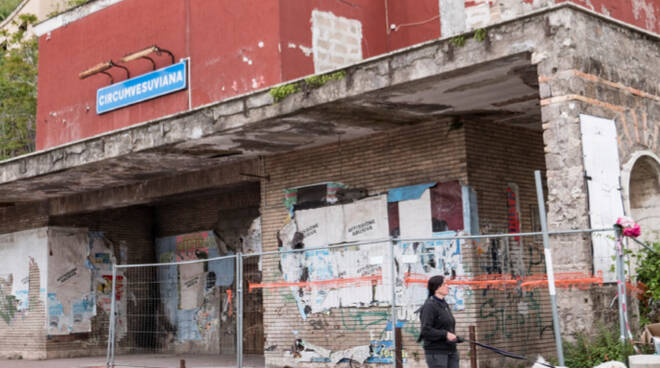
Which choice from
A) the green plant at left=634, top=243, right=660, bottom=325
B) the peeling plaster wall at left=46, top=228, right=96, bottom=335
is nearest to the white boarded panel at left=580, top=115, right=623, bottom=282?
the green plant at left=634, top=243, right=660, bottom=325

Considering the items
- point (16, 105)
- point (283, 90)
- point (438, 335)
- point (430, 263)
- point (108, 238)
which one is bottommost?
point (438, 335)

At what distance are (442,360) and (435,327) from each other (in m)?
0.34

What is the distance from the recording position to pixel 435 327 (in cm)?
768

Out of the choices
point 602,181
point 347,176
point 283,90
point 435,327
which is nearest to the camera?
point 435,327

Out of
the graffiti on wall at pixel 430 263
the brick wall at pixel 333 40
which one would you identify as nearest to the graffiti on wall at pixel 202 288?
the brick wall at pixel 333 40

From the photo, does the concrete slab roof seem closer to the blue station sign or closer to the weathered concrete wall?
the weathered concrete wall

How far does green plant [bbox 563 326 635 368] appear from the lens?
830 cm

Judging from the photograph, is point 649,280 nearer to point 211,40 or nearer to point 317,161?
point 317,161

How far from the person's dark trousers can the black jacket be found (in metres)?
0.05

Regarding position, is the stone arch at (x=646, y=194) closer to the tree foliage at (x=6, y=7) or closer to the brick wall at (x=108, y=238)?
the brick wall at (x=108, y=238)

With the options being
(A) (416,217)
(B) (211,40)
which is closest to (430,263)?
(A) (416,217)

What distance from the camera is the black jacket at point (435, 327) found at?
761cm

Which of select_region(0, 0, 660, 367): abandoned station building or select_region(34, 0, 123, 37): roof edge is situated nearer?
select_region(0, 0, 660, 367): abandoned station building

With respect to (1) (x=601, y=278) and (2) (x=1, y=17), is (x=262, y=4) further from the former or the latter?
(2) (x=1, y=17)
